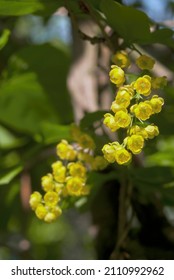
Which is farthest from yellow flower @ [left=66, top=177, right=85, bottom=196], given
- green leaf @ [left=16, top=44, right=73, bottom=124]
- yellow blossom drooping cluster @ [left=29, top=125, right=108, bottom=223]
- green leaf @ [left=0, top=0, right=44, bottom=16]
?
green leaf @ [left=16, top=44, right=73, bottom=124]

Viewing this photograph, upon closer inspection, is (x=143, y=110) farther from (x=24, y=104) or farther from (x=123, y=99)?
(x=24, y=104)

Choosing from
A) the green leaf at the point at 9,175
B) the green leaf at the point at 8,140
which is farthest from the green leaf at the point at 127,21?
the green leaf at the point at 8,140

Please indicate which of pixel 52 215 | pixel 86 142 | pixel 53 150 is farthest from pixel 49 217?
pixel 53 150

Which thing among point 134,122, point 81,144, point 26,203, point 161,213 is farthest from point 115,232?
point 134,122

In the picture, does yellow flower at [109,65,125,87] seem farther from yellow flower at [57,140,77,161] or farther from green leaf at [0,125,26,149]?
green leaf at [0,125,26,149]

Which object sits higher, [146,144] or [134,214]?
[146,144]

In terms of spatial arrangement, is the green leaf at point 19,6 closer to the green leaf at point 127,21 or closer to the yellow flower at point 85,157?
the green leaf at point 127,21

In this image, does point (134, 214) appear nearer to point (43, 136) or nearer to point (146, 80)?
point (43, 136)
